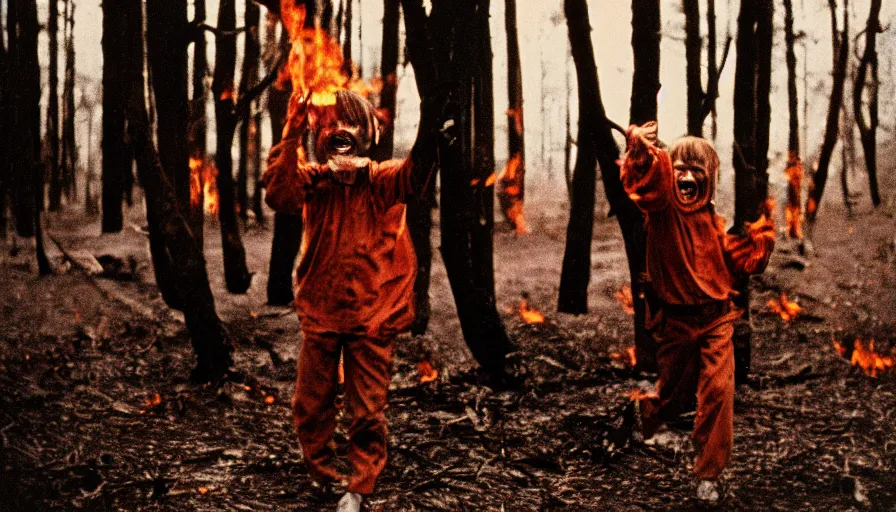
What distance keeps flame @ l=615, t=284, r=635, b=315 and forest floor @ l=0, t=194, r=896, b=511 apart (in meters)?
0.65

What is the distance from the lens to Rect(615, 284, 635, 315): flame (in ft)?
33.5

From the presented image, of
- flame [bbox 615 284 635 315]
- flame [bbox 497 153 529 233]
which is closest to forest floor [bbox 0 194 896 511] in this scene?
flame [bbox 615 284 635 315]

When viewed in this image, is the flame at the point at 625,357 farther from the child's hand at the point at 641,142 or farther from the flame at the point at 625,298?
the child's hand at the point at 641,142

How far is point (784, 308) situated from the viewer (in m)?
10.5

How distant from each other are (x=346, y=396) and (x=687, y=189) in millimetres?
2375

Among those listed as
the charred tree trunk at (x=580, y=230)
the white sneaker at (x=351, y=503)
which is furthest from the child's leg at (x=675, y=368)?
the charred tree trunk at (x=580, y=230)

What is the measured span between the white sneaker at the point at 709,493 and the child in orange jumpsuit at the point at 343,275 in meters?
1.85

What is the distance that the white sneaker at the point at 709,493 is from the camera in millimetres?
4098

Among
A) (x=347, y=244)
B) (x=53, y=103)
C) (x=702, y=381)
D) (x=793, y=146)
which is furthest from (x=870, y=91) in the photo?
(x=53, y=103)

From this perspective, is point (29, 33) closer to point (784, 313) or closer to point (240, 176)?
point (240, 176)

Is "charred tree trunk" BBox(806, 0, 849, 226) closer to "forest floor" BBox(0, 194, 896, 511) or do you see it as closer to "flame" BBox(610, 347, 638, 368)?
"forest floor" BBox(0, 194, 896, 511)

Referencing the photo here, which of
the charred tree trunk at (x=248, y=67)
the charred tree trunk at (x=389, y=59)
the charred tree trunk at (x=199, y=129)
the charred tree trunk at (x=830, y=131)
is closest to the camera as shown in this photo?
the charred tree trunk at (x=199, y=129)

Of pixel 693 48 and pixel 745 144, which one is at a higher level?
pixel 693 48

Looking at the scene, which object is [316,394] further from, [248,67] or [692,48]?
[248,67]
